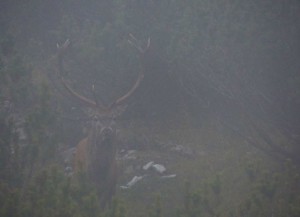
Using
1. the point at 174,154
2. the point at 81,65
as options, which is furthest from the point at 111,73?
the point at 174,154

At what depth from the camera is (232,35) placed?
925cm

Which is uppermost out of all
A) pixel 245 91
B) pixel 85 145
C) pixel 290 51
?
Answer: pixel 290 51

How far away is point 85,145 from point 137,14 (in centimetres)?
359

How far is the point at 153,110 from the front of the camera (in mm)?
12914

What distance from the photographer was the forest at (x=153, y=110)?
6.73 m

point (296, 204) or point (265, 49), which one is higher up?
point (265, 49)

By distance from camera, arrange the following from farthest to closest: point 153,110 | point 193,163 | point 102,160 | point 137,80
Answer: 1. point 153,110
2. point 193,163
3. point 137,80
4. point 102,160

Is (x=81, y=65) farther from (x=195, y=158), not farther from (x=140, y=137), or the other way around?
(x=195, y=158)

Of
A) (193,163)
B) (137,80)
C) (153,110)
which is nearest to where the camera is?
(137,80)

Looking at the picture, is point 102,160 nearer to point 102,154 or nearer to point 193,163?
point 102,154

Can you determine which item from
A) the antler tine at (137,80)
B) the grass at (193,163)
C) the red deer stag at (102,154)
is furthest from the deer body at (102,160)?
the antler tine at (137,80)

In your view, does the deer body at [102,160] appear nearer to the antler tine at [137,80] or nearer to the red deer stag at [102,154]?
the red deer stag at [102,154]

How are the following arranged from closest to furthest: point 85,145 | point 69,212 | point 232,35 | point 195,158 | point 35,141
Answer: point 69,212 < point 35,141 < point 232,35 < point 85,145 < point 195,158

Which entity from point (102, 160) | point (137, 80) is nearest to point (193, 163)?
point (137, 80)
